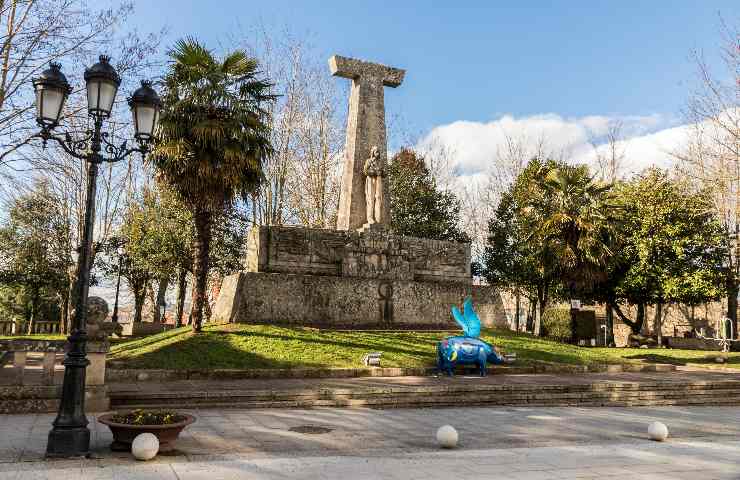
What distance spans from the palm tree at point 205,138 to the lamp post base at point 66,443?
8.96 meters

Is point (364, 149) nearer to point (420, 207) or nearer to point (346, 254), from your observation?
point (346, 254)

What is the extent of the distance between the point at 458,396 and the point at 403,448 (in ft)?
13.7

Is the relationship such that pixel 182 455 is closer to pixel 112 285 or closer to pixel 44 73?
pixel 44 73

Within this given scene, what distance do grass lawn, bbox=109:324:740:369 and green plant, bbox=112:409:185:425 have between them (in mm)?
5805

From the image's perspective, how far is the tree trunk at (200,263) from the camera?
1556 centimetres

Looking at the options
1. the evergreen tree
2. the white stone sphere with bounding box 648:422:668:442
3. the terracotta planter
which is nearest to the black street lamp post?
the terracotta planter

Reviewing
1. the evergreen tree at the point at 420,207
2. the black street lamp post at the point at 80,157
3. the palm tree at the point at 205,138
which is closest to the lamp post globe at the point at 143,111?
the black street lamp post at the point at 80,157

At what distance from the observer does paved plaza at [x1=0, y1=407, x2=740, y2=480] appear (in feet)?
19.0

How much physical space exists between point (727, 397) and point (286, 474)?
39.3 feet

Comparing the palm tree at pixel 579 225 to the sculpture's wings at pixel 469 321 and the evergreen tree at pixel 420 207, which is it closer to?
the evergreen tree at pixel 420 207

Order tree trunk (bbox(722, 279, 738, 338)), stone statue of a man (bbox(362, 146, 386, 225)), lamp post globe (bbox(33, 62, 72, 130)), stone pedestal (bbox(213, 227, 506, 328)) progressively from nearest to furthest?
lamp post globe (bbox(33, 62, 72, 130)) → stone pedestal (bbox(213, 227, 506, 328)) → stone statue of a man (bbox(362, 146, 386, 225)) → tree trunk (bbox(722, 279, 738, 338))

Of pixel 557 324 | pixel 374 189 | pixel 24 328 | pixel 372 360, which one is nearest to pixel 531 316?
pixel 557 324

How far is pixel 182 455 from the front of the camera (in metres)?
6.46

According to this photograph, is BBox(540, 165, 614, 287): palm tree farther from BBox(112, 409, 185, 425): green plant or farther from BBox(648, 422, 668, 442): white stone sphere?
BBox(112, 409, 185, 425): green plant
